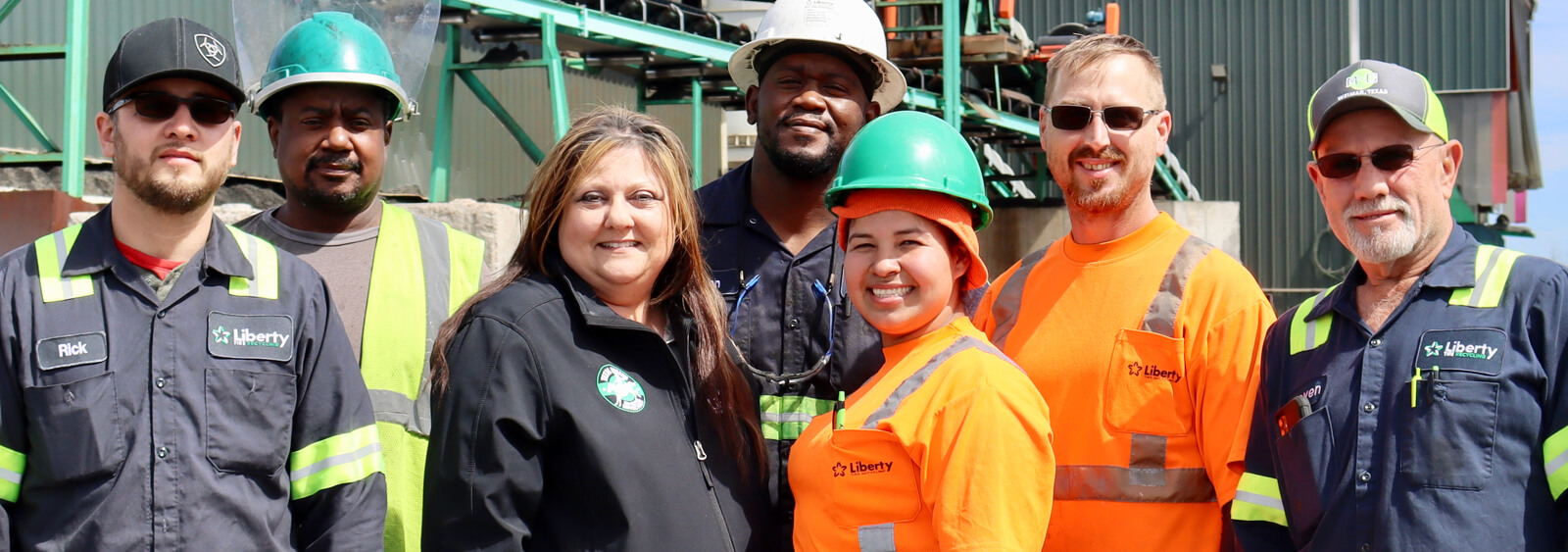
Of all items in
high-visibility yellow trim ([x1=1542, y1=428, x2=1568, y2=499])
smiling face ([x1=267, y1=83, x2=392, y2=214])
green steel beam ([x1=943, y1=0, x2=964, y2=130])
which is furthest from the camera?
green steel beam ([x1=943, y1=0, x2=964, y2=130])

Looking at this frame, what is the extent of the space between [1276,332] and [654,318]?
5.04ft

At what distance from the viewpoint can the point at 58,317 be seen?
277 cm

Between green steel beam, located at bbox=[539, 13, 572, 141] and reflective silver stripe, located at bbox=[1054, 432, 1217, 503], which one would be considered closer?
reflective silver stripe, located at bbox=[1054, 432, 1217, 503]

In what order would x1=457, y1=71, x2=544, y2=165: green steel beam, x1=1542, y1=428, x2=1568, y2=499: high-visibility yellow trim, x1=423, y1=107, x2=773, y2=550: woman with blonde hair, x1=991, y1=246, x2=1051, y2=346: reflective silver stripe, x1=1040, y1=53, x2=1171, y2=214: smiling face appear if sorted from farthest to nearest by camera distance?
x1=457, y1=71, x2=544, y2=165: green steel beam → x1=991, y1=246, x2=1051, y2=346: reflective silver stripe → x1=1040, y1=53, x2=1171, y2=214: smiling face → x1=423, y1=107, x2=773, y2=550: woman with blonde hair → x1=1542, y1=428, x2=1568, y2=499: high-visibility yellow trim

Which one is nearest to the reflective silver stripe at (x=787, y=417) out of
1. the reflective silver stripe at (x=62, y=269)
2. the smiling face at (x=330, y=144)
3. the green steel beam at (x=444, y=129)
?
the smiling face at (x=330, y=144)

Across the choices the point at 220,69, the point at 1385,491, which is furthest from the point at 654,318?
the point at 1385,491

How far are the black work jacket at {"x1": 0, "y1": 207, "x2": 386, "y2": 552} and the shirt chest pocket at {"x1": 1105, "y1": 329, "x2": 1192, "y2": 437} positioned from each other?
184 cm

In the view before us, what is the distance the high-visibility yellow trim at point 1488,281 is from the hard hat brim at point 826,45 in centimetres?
187

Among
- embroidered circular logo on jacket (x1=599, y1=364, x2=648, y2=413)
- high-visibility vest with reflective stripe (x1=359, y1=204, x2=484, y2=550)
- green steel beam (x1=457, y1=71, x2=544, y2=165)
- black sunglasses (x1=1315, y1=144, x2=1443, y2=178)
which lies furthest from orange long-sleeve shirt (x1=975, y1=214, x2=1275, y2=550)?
green steel beam (x1=457, y1=71, x2=544, y2=165)

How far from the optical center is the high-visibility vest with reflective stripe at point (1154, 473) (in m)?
3.03

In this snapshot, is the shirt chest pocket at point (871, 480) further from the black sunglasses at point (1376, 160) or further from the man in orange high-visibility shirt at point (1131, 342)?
the black sunglasses at point (1376, 160)

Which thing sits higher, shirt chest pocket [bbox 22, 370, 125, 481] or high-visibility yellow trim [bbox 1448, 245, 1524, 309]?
high-visibility yellow trim [bbox 1448, 245, 1524, 309]

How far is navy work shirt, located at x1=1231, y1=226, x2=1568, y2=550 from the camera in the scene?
8.48ft

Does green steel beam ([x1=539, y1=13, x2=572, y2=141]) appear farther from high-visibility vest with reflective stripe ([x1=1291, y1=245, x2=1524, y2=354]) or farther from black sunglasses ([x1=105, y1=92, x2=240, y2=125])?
high-visibility vest with reflective stripe ([x1=1291, y1=245, x2=1524, y2=354])
